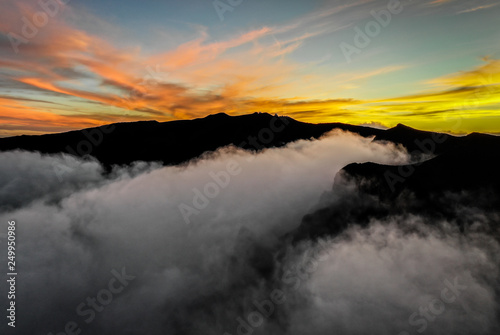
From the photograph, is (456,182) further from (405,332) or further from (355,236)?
(405,332)

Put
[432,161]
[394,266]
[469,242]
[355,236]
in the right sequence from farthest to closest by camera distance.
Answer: [394,266] → [355,236] → [469,242] → [432,161]

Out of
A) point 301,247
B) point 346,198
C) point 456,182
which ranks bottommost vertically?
point 301,247

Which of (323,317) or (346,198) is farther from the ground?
(346,198)

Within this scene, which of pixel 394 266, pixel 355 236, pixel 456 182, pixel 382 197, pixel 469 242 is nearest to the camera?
pixel 456 182

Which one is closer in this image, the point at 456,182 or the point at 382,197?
the point at 456,182

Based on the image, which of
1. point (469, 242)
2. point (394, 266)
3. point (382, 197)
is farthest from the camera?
point (394, 266)

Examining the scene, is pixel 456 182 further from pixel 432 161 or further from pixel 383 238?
pixel 383 238

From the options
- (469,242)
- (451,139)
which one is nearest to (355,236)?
(469,242)

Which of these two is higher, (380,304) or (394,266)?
(394,266)

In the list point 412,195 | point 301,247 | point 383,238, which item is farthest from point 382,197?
point 301,247
